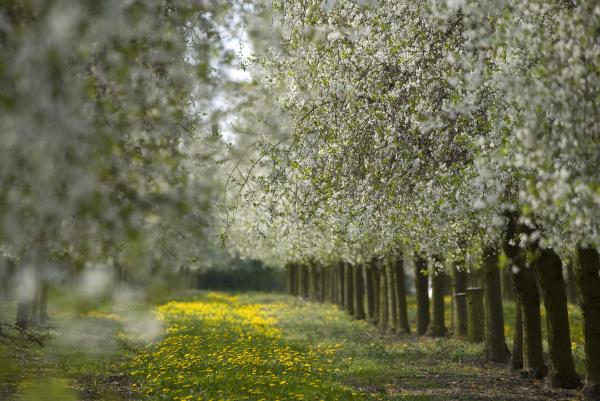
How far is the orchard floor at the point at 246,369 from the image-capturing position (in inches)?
481

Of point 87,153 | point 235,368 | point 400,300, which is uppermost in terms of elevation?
point 87,153

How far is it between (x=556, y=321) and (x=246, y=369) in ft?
21.5

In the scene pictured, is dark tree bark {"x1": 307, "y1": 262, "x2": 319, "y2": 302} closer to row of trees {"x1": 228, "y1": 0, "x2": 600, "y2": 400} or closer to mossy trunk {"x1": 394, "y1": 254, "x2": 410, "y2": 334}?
mossy trunk {"x1": 394, "y1": 254, "x2": 410, "y2": 334}

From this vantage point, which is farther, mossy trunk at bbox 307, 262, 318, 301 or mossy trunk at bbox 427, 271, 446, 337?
mossy trunk at bbox 307, 262, 318, 301

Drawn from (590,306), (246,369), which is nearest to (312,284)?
(246,369)

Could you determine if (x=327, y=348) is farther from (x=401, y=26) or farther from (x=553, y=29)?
(x=553, y=29)

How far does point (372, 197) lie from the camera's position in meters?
12.5

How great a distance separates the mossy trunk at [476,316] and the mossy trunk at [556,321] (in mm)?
7518

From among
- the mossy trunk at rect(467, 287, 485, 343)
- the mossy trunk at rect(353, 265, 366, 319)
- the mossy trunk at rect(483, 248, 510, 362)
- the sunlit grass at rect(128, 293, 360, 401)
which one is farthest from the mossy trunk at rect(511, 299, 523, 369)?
the mossy trunk at rect(353, 265, 366, 319)

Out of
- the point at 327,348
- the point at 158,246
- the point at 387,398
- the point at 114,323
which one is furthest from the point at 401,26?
the point at 114,323

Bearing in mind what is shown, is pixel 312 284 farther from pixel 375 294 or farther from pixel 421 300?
pixel 421 300

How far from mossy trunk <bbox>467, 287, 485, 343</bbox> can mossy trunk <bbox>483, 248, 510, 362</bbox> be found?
2637mm

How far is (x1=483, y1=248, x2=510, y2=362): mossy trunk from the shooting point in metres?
18.2

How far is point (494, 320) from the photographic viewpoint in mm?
18312
